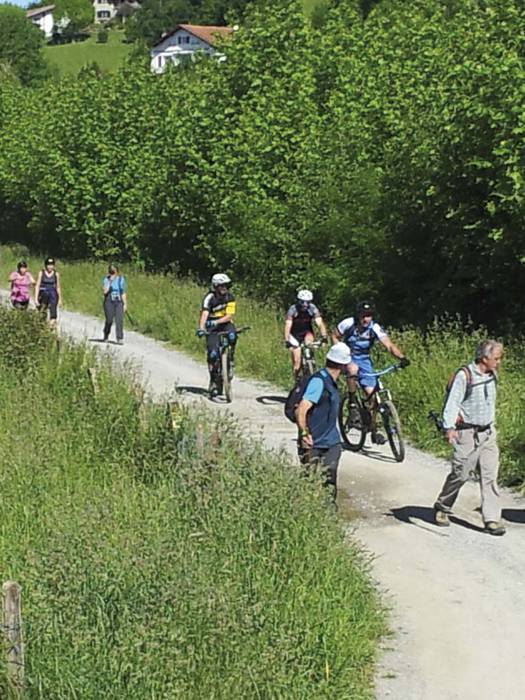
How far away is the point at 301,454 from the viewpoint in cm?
988

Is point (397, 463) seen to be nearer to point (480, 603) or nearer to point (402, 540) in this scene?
point (402, 540)

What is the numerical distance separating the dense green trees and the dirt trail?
20.7 feet

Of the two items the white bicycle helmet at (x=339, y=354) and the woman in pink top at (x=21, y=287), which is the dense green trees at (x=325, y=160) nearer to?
the woman in pink top at (x=21, y=287)

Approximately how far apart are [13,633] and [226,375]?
34.3ft

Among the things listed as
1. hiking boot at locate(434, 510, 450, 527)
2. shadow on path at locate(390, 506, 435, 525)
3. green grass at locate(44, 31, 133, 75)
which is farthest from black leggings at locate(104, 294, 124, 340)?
green grass at locate(44, 31, 133, 75)

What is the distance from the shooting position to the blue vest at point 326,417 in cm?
945

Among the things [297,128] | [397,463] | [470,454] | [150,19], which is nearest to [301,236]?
[297,128]

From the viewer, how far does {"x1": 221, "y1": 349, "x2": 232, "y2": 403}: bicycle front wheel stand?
16375 mm

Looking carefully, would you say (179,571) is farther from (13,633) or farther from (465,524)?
(465,524)

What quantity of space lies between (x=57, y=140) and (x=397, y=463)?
29.8m

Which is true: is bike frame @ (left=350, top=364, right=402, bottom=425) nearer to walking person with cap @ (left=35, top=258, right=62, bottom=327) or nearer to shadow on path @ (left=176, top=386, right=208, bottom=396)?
shadow on path @ (left=176, top=386, right=208, bottom=396)

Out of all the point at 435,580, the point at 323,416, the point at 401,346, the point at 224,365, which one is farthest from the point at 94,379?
the point at 435,580

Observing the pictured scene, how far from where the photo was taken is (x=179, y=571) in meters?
6.74

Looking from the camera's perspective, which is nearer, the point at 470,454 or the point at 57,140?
the point at 470,454
